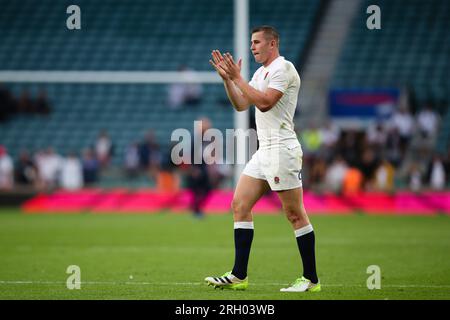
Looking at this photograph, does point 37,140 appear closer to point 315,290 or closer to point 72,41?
point 72,41

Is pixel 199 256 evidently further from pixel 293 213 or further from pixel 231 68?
pixel 231 68

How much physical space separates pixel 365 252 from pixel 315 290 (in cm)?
430

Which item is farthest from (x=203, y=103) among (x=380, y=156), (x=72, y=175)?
(x=380, y=156)

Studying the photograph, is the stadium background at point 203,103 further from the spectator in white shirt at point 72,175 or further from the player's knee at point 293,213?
the player's knee at point 293,213

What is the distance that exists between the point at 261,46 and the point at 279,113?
2.04 ft

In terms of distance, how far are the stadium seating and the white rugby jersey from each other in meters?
16.7

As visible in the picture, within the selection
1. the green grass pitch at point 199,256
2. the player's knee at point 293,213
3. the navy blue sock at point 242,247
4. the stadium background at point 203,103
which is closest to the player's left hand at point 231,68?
the player's knee at point 293,213

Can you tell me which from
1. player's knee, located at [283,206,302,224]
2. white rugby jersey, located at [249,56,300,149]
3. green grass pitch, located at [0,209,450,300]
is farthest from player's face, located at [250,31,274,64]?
green grass pitch, located at [0,209,450,300]

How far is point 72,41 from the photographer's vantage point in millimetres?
26844

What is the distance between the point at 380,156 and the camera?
23922 millimetres

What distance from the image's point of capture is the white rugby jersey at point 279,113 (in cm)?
816

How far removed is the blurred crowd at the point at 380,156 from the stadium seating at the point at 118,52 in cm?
285

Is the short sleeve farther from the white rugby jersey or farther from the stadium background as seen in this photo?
the stadium background
